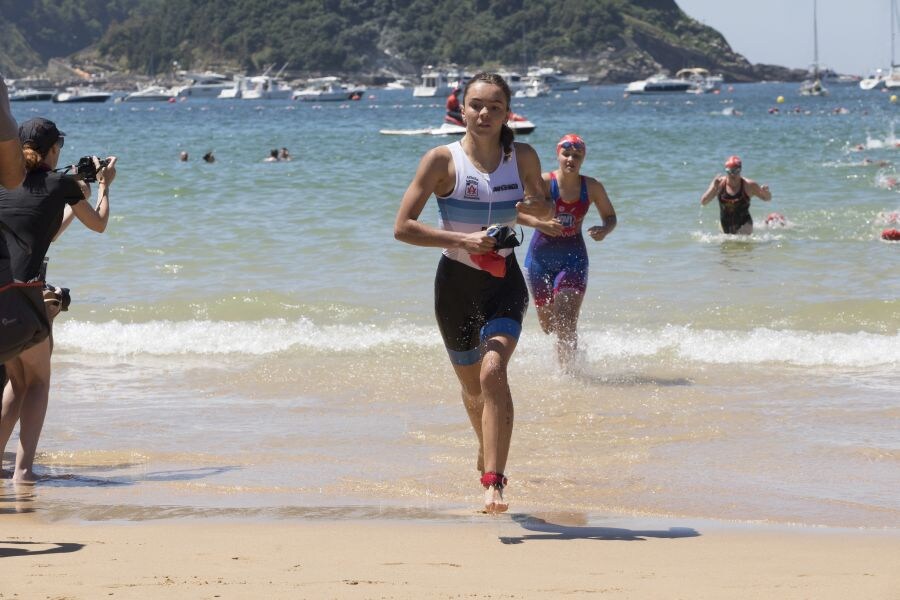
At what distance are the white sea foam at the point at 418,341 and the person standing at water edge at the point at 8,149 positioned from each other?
226 inches

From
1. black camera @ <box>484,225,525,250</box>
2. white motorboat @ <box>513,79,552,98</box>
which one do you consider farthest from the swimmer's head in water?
white motorboat @ <box>513,79,552,98</box>

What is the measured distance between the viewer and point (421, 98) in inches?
4870

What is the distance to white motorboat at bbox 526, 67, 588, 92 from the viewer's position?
513 feet

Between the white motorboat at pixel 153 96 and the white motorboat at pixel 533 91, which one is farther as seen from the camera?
the white motorboat at pixel 153 96

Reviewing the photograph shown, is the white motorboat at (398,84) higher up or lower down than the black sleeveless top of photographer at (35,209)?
higher up

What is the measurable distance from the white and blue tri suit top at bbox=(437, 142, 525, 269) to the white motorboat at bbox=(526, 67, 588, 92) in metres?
147

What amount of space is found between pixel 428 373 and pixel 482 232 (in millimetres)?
3978

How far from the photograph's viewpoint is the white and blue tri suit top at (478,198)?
520cm

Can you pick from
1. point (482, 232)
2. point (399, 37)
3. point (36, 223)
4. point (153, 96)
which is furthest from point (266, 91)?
point (482, 232)

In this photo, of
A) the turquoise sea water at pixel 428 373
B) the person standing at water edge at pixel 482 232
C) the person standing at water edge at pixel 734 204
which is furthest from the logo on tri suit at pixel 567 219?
the person standing at water edge at pixel 734 204

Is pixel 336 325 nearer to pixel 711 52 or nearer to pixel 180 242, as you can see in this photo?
pixel 180 242

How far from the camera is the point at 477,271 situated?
17.3ft

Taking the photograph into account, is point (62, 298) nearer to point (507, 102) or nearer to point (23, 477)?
point (23, 477)

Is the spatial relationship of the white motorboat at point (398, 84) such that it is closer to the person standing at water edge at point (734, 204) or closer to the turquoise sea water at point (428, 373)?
the turquoise sea water at point (428, 373)
